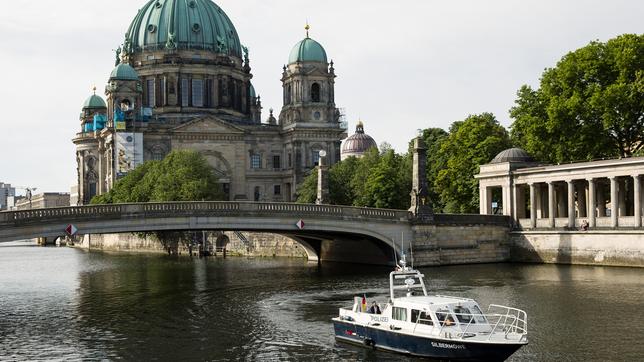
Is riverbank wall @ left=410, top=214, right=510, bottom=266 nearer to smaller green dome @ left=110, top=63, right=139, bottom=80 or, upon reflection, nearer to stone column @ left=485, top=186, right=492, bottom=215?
stone column @ left=485, top=186, right=492, bottom=215

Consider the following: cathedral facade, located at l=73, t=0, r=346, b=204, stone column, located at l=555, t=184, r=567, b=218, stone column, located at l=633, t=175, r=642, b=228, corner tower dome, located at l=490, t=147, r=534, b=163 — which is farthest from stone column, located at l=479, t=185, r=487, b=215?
cathedral facade, located at l=73, t=0, r=346, b=204

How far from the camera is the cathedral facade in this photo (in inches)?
5802

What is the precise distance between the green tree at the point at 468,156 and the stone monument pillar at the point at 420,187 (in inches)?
580

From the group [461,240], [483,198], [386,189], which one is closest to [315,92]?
[386,189]

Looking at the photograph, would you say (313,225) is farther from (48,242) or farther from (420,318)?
(48,242)

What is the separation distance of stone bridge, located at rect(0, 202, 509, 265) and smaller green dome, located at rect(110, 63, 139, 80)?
67.7 metres

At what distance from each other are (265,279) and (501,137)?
3534 centimetres

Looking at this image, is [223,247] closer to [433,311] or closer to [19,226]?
[19,226]

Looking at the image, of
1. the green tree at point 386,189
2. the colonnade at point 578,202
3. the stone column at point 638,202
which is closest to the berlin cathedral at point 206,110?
the green tree at point 386,189

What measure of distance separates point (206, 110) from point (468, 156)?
2732 inches

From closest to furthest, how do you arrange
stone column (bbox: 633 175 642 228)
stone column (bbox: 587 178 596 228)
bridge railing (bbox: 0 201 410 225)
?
1. bridge railing (bbox: 0 201 410 225)
2. stone column (bbox: 633 175 642 228)
3. stone column (bbox: 587 178 596 228)

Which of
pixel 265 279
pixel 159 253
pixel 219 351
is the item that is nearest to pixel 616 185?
pixel 265 279

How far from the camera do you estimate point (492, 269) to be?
7606 centimetres

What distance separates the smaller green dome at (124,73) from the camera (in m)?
149
